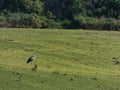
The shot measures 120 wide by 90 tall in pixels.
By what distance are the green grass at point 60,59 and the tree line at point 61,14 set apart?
13.3ft

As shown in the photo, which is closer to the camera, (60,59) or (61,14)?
(60,59)

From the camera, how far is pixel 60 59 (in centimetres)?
3097

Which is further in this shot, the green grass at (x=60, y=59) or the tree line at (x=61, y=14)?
the tree line at (x=61, y=14)

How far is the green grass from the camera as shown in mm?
24781

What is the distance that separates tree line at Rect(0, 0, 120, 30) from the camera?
42.6 m

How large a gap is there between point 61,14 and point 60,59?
1461cm

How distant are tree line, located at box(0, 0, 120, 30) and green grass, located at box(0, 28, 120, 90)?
4.06 m

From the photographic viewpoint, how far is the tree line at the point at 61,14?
140 ft

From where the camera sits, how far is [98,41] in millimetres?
36156

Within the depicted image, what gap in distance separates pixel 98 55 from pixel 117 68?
102 inches

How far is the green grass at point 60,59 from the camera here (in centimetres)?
2478

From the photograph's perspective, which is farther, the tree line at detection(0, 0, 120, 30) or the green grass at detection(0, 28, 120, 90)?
the tree line at detection(0, 0, 120, 30)

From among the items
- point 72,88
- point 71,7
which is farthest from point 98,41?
point 72,88

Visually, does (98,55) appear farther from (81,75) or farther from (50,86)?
(50,86)
